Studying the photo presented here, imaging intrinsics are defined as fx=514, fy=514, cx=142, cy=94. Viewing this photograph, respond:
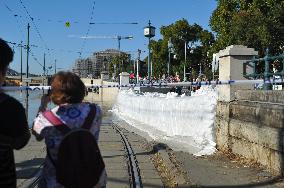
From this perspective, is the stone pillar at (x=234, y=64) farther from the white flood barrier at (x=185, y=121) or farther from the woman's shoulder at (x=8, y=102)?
the woman's shoulder at (x=8, y=102)

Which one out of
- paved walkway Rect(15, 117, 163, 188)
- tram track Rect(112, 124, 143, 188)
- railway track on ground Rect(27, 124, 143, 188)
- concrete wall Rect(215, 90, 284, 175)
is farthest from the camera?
concrete wall Rect(215, 90, 284, 175)

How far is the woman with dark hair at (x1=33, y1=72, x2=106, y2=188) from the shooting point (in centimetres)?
350

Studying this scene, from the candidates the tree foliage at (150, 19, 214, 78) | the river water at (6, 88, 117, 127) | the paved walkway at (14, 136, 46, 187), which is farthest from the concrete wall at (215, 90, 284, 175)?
the tree foliage at (150, 19, 214, 78)

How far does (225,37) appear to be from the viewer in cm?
3725

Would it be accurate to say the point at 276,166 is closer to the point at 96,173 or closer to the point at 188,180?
the point at 188,180

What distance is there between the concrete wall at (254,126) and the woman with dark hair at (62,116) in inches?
190

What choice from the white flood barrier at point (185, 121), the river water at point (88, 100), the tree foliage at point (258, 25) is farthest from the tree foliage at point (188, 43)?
the white flood barrier at point (185, 121)

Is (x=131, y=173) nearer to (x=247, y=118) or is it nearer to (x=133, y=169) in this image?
(x=133, y=169)

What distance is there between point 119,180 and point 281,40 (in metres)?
26.1

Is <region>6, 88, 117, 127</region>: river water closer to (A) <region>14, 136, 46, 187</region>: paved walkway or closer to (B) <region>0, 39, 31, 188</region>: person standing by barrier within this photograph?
(A) <region>14, 136, 46, 187</region>: paved walkway

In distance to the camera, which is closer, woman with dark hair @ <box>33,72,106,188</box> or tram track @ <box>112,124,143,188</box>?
woman with dark hair @ <box>33,72,106,188</box>

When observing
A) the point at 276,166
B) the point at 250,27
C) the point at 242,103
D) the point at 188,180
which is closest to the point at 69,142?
the point at 188,180

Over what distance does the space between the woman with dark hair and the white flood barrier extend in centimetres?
707

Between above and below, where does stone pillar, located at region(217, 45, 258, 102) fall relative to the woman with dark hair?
above
